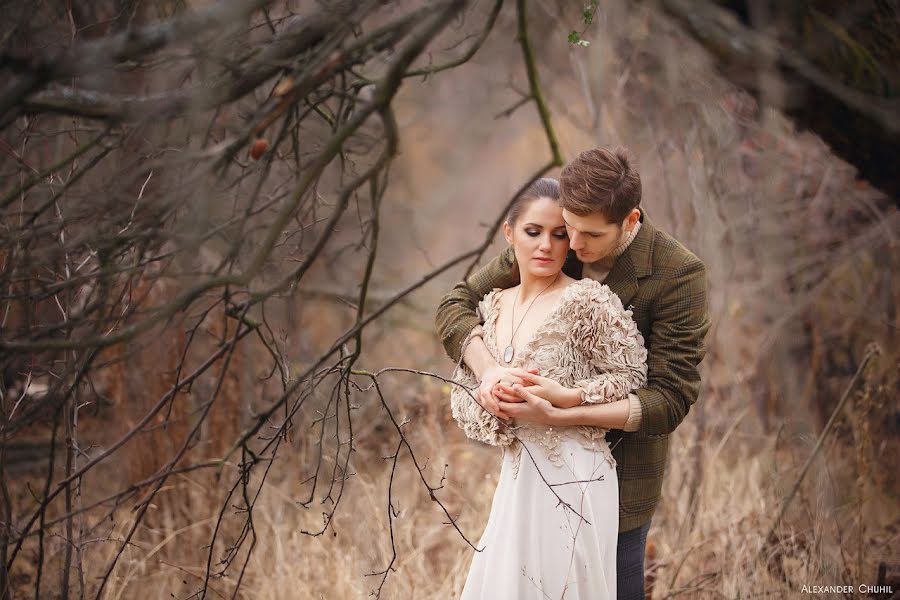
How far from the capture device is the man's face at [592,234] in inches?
97.0

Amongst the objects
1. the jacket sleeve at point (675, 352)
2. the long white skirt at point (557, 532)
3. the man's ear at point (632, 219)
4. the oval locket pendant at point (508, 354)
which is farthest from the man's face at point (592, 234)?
the long white skirt at point (557, 532)

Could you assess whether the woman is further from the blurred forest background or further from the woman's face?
the blurred forest background

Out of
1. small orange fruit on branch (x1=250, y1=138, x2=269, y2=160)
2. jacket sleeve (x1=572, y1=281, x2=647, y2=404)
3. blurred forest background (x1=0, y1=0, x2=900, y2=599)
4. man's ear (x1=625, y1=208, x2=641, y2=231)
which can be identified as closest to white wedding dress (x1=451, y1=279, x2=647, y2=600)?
jacket sleeve (x1=572, y1=281, x2=647, y2=404)

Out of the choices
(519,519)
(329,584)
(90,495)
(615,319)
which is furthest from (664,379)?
(90,495)

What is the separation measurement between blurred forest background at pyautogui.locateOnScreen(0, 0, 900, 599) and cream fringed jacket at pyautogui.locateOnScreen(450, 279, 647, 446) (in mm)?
322

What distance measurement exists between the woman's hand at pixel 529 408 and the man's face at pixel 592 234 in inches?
17.5

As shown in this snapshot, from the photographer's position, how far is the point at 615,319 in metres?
Answer: 2.51

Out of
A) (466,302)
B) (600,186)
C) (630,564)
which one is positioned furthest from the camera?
(466,302)

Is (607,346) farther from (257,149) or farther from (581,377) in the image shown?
(257,149)

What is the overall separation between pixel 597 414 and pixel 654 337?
1.06ft

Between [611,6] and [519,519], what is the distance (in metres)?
3.55

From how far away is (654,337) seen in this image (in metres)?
2.61

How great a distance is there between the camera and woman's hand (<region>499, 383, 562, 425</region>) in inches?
96.2

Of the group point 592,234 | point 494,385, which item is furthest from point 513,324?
point 592,234
